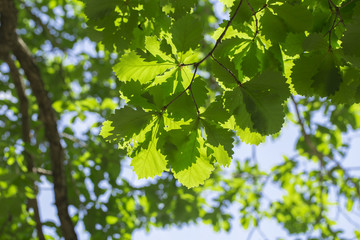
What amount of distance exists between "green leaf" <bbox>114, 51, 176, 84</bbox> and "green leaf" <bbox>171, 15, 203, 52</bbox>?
95mm

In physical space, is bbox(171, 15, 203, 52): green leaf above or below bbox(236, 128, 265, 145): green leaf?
above

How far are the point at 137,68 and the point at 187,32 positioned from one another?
223 mm

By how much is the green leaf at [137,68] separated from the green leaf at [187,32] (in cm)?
10

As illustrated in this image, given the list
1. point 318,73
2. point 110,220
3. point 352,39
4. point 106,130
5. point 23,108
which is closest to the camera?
point 352,39

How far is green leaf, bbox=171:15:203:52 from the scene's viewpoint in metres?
1.06

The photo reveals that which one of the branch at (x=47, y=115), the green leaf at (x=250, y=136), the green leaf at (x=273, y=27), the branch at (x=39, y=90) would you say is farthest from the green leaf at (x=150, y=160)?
the branch at (x=47, y=115)

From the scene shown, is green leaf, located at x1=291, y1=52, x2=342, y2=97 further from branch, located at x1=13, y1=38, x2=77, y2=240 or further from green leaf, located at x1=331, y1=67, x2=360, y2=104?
branch, located at x1=13, y1=38, x2=77, y2=240

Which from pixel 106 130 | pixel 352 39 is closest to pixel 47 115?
pixel 106 130

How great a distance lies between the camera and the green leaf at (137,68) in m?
1.15

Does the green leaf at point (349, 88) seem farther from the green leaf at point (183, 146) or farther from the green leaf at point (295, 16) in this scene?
the green leaf at point (183, 146)

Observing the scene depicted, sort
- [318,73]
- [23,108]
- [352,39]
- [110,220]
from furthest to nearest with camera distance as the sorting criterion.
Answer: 1. [23,108]
2. [110,220]
3. [318,73]
4. [352,39]

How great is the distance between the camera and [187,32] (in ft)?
3.51

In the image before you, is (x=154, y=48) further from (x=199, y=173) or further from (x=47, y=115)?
(x=47, y=115)

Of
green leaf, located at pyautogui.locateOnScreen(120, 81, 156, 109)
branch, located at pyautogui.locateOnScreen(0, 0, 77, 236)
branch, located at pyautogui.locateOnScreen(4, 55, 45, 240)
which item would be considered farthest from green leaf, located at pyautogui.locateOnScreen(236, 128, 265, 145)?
branch, located at pyautogui.locateOnScreen(4, 55, 45, 240)
